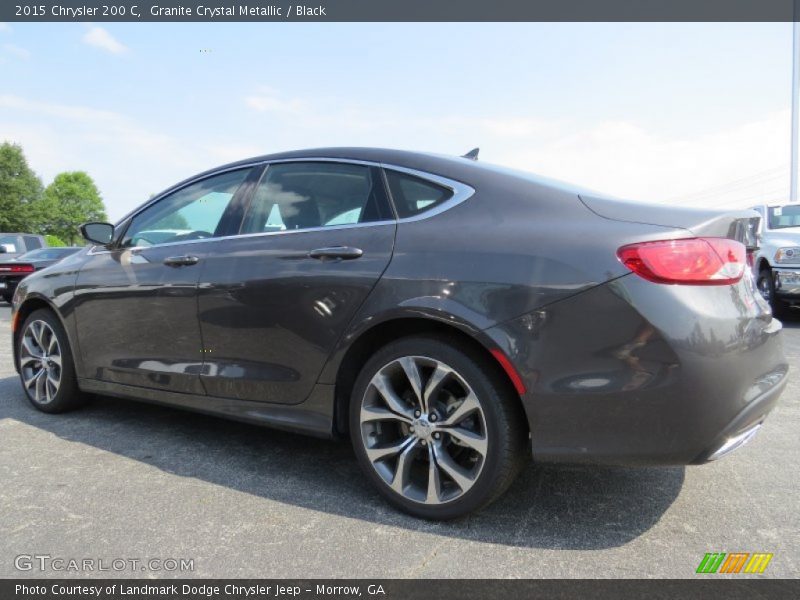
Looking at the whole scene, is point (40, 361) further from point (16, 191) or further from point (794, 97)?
point (16, 191)

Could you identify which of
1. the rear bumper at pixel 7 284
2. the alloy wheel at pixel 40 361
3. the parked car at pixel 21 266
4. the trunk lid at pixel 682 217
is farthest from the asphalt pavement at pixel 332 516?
the rear bumper at pixel 7 284

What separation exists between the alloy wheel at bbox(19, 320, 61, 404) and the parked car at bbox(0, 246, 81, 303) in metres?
10.6

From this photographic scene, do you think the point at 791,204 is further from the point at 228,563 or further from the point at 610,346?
the point at 228,563

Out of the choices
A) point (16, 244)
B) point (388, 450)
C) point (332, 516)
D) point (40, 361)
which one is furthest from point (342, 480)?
point (16, 244)

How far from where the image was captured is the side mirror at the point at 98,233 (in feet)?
12.5

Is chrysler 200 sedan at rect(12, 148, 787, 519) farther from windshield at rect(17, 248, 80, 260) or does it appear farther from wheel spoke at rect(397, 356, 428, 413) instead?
windshield at rect(17, 248, 80, 260)

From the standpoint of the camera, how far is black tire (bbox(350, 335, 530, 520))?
2.27m

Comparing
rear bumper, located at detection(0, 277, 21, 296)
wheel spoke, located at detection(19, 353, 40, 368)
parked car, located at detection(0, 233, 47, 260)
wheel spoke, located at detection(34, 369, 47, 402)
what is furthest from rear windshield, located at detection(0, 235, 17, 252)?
wheel spoke, located at detection(34, 369, 47, 402)

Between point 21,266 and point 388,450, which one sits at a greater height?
point 21,266

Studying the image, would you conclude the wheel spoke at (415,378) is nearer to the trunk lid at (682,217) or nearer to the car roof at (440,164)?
the car roof at (440,164)

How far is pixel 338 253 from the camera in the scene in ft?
8.75

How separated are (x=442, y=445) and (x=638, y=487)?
1.01 metres

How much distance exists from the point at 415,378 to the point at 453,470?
0.38m

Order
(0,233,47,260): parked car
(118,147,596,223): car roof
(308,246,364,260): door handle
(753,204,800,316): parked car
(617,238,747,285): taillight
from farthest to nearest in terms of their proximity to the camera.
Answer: (0,233,47,260): parked car < (753,204,800,316): parked car < (308,246,364,260): door handle < (118,147,596,223): car roof < (617,238,747,285): taillight
